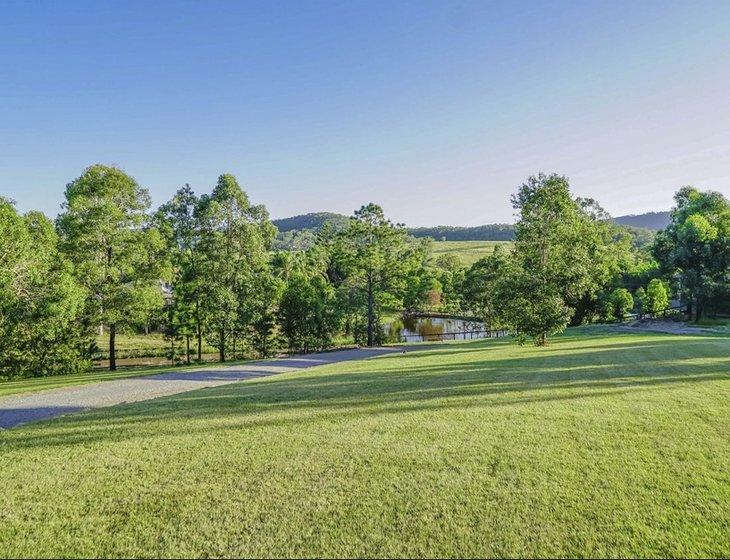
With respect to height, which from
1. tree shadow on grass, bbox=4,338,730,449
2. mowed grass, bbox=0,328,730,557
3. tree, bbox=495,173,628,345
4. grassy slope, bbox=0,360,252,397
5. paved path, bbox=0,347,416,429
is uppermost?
tree, bbox=495,173,628,345

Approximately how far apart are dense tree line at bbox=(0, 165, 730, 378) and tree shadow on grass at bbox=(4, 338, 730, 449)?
340 inches

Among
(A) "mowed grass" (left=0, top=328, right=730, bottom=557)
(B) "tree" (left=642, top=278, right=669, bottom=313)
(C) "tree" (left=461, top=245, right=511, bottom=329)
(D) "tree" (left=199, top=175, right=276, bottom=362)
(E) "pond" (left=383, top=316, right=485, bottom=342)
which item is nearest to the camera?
(A) "mowed grass" (left=0, top=328, right=730, bottom=557)

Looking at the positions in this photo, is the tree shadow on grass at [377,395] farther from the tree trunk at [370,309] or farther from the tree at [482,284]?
the tree at [482,284]

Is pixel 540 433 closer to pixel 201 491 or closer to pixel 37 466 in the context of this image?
pixel 201 491

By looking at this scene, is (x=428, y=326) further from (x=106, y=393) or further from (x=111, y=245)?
(x=106, y=393)

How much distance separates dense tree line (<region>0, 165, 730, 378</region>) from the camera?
18.8m

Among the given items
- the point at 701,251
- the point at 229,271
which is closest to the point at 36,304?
the point at 229,271

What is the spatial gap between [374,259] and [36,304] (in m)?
17.8

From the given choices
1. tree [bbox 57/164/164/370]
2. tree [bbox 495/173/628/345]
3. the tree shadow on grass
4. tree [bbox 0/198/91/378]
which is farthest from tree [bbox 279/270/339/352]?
the tree shadow on grass

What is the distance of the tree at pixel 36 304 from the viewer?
52.8 ft

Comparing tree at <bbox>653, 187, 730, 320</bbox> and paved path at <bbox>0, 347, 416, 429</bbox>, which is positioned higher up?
tree at <bbox>653, 187, 730, 320</bbox>

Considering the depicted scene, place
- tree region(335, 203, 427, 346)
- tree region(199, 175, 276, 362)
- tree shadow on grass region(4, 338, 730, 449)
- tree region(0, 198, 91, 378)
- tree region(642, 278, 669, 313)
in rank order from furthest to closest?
tree region(642, 278, 669, 313) → tree region(335, 203, 427, 346) → tree region(199, 175, 276, 362) → tree region(0, 198, 91, 378) → tree shadow on grass region(4, 338, 730, 449)

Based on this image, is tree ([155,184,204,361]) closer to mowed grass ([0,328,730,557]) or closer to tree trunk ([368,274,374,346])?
tree trunk ([368,274,374,346])

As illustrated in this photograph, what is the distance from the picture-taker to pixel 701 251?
32938 millimetres
